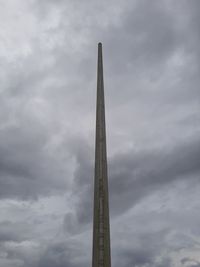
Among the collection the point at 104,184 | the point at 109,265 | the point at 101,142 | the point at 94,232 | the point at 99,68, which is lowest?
the point at 109,265

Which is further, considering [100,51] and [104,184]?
[100,51]

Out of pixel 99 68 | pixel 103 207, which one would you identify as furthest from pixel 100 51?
pixel 103 207

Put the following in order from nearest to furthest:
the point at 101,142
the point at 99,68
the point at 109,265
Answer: the point at 109,265 → the point at 101,142 → the point at 99,68

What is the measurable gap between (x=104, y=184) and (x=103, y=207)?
11.9 ft

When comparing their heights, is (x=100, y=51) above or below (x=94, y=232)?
above

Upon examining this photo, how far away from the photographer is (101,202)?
217 ft

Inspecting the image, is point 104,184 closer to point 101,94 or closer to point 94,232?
point 94,232

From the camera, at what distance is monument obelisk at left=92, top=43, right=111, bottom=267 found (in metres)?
63.6

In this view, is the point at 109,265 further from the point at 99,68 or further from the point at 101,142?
the point at 99,68

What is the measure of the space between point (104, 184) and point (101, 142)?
22.6 ft

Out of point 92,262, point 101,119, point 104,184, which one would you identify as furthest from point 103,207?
point 101,119

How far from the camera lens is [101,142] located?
68.5 m

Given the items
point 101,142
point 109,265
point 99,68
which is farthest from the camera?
point 99,68

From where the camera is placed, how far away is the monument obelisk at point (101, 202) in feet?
209
